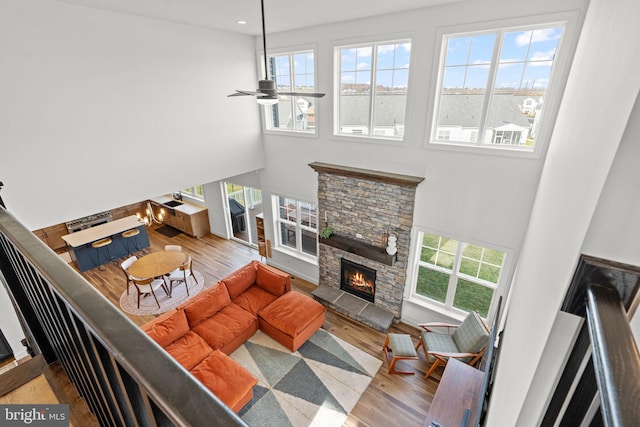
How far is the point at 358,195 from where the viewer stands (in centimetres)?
577

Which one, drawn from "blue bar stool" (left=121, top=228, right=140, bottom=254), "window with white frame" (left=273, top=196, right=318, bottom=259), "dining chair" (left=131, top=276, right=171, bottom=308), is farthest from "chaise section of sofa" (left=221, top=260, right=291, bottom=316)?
"blue bar stool" (left=121, top=228, right=140, bottom=254)

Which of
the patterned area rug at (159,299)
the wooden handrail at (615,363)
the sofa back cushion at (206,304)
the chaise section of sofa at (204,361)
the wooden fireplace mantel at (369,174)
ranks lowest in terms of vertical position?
the patterned area rug at (159,299)

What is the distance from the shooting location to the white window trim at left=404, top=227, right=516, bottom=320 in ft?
15.0

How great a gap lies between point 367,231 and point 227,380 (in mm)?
3386

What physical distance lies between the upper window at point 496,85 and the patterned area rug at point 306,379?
13.0ft

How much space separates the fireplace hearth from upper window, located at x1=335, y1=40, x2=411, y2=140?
2.64m

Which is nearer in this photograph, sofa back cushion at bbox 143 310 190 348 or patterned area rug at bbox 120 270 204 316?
sofa back cushion at bbox 143 310 190 348

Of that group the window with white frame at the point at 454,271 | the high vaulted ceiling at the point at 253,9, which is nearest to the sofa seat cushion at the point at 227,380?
the window with white frame at the point at 454,271

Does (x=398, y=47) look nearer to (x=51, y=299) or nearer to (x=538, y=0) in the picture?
(x=538, y=0)

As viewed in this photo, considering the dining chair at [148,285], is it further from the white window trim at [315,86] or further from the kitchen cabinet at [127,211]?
the kitchen cabinet at [127,211]

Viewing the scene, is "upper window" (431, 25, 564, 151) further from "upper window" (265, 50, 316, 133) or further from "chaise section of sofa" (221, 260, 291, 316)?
"chaise section of sofa" (221, 260, 291, 316)

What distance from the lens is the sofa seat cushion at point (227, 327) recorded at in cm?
521

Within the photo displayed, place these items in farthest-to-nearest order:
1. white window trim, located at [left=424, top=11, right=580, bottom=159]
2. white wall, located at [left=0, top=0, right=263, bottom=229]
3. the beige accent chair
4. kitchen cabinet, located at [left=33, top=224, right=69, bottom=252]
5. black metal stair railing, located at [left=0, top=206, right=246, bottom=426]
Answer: kitchen cabinet, located at [left=33, top=224, right=69, bottom=252]
the beige accent chair
white wall, located at [left=0, top=0, right=263, bottom=229]
white window trim, located at [left=424, top=11, right=580, bottom=159]
black metal stair railing, located at [left=0, top=206, right=246, bottom=426]

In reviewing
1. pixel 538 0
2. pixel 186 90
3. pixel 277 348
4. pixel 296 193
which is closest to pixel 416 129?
pixel 538 0
